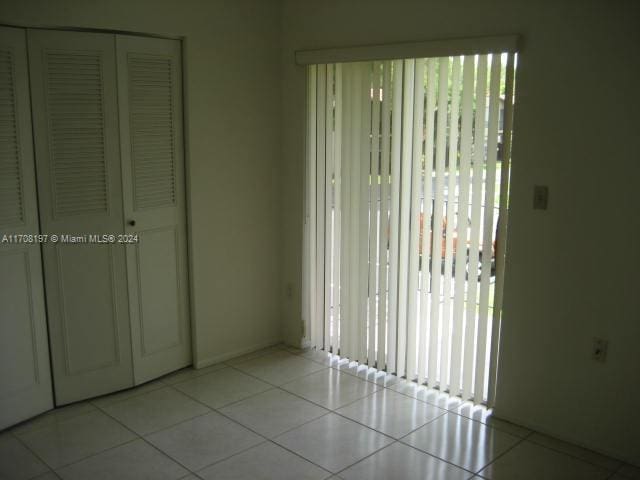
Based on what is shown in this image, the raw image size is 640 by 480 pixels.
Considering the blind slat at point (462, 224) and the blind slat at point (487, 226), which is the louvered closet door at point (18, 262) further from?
the blind slat at point (487, 226)

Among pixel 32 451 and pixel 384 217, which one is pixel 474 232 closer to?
pixel 384 217

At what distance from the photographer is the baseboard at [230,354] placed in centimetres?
412

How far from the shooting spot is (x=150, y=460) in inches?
119

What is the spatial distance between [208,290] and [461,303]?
1596 mm

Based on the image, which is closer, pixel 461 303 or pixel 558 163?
pixel 558 163

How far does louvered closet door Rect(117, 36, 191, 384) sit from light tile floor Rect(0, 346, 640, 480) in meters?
0.28

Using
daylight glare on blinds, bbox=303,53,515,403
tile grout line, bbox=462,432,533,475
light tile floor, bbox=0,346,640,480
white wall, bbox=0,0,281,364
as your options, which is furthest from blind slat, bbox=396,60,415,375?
white wall, bbox=0,0,281,364

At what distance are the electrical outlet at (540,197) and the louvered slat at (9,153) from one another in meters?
2.54

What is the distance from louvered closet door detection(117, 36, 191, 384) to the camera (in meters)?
3.56

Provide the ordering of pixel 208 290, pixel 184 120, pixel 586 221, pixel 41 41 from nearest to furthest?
pixel 586 221, pixel 41 41, pixel 184 120, pixel 208 290

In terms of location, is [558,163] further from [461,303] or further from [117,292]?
[117,292]

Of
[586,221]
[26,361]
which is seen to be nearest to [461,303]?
[586,221]

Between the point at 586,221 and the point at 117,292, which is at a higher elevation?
the point at 586,221

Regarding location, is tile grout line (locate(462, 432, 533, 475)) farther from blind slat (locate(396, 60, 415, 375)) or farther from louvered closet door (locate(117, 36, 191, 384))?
louvered closet door (locate(117, 36, 191, 384))
